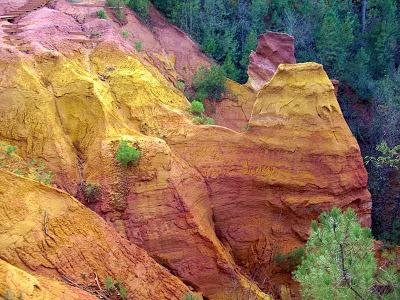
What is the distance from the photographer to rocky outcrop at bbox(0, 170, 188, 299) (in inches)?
368

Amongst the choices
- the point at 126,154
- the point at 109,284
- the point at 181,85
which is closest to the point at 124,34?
the point at 181,85

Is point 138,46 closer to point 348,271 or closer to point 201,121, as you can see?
point 201,121

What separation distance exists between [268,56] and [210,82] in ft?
9.28

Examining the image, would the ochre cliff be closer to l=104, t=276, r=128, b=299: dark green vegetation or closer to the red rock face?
l=104, t=276, r=128, b=299: dark green vegetation

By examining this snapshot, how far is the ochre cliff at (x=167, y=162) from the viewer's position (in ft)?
39.8

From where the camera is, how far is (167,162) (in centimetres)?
1286

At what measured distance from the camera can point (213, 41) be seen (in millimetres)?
23062

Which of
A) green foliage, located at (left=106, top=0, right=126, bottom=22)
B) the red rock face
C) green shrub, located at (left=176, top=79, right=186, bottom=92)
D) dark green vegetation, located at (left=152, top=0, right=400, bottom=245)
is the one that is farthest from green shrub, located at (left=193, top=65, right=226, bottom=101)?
green foliage, located at (left=106, top=0, right=126, bottom=22)

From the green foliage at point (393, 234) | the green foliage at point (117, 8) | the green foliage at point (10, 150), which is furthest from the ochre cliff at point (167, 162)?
the green foliage at point (393, 234)

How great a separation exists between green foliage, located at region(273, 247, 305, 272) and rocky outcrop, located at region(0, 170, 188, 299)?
4.08 meters

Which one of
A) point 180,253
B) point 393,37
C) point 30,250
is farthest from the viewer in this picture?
point 393,37

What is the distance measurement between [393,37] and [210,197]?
16837mm

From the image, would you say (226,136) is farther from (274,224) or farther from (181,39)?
(181,39)

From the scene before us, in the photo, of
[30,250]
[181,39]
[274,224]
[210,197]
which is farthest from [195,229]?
[181,39]
